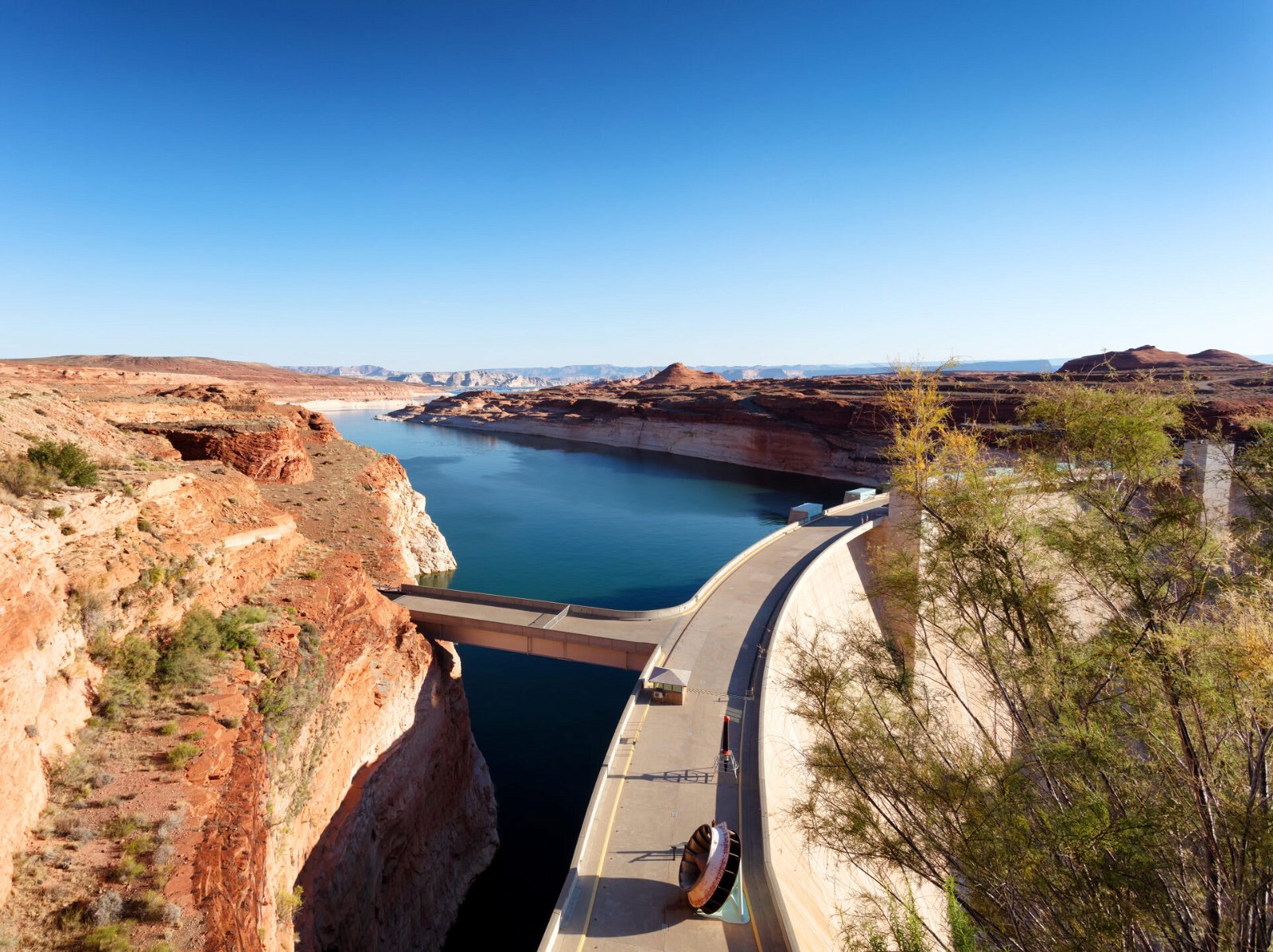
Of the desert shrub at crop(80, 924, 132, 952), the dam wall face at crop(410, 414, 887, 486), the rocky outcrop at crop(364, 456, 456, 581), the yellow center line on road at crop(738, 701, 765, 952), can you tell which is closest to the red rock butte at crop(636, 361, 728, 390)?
the dam wall face at crop(410, 414, 887, 486)

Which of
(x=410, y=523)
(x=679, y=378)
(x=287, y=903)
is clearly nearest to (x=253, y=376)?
(x=679, y=378)

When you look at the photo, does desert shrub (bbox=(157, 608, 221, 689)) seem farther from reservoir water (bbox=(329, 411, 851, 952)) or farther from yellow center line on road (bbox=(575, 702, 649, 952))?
reservoir water (bbox=(329, 411, 851, 952))

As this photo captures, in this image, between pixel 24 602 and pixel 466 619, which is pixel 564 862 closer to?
pixel 466 619

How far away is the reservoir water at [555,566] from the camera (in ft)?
55.1

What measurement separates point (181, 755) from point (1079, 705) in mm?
12826

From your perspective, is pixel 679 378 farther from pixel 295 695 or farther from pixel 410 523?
pixel 295 695

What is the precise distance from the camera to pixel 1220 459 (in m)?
8.38

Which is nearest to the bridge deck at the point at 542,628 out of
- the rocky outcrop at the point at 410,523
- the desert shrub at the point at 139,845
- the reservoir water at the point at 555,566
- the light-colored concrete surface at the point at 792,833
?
the reservoir water at the point at 555,566

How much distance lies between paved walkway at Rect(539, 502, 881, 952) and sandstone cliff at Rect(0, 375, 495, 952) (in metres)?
4.95

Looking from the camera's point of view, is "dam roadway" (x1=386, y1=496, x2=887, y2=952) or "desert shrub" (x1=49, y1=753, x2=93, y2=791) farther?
"dam roadway" (x1=386, y1=496, x2=887, y2=952)

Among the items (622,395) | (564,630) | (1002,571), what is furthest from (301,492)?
(622,395)

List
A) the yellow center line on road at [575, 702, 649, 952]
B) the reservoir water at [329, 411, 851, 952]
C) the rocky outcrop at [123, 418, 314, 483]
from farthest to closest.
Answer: the rocky outcrop at [123, 418, 314, 483]
the reservoir water at [329, 411, 851, 952]
the yellow center line on road at [575, 702, 649, 952]

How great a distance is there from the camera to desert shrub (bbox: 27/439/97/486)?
11.3 meters

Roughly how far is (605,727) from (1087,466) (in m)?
16.9
